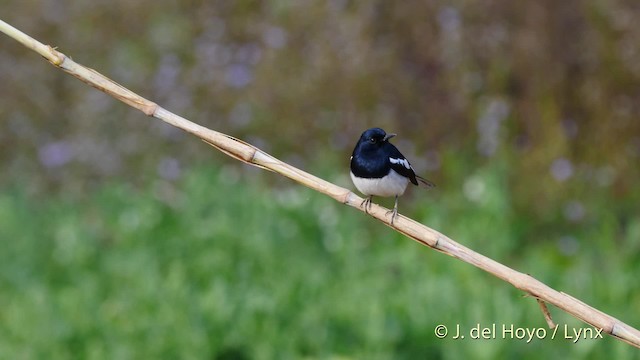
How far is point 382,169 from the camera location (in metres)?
2.30

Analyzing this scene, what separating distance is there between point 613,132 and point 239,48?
9.02 ft

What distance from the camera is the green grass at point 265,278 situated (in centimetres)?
370

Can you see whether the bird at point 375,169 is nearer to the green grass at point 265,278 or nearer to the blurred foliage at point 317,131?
the green grass at point 265,278

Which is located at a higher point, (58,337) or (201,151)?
(201,151)

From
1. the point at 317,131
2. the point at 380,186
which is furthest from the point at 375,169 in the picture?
the point at 317,131

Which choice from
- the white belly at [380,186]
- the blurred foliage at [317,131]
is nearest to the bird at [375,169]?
the white belly at [380,186]

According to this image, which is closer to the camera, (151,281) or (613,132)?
(151,281)

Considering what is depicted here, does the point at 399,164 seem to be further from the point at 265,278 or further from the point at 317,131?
the point at 317,131

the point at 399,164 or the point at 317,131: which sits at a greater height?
the point at 317,131

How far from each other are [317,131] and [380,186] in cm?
467

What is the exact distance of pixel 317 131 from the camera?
6.96m

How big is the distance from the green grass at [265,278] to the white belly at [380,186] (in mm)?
448

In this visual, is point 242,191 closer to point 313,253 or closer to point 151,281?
point 313,253

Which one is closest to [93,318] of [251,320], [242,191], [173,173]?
[251,320]
